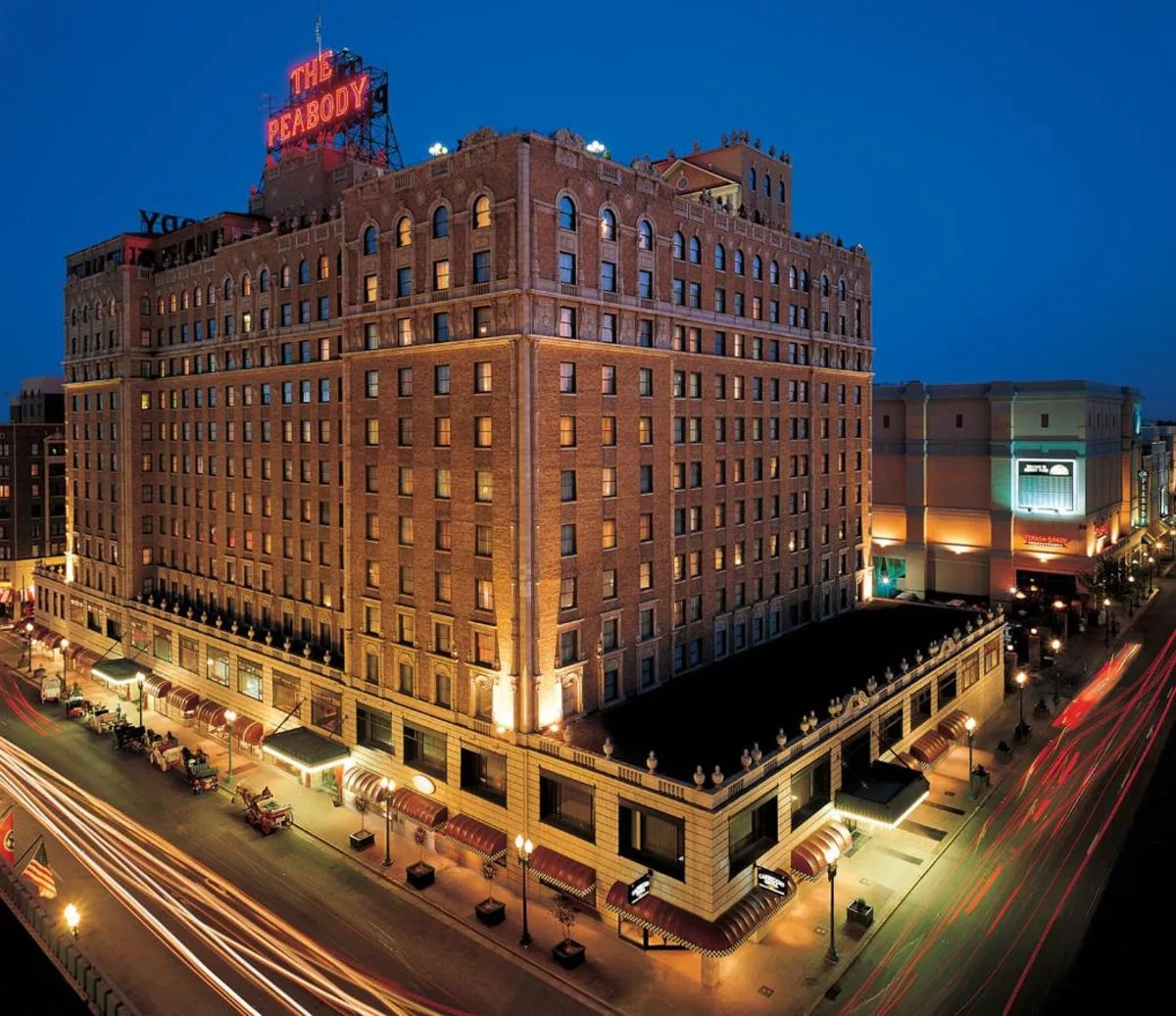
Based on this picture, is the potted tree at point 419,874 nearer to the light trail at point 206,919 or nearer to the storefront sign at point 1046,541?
the light trail at point 206,919

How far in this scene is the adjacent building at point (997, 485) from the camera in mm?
88625

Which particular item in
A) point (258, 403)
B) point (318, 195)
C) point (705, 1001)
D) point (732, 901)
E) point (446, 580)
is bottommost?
point (705, 1001)

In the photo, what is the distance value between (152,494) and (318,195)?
29452mm

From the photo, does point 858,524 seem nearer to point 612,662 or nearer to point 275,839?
point 612,662

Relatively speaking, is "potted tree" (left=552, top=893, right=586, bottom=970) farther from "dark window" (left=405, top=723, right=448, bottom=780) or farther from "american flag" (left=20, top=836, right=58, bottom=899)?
"american flag" (left=20, top=836, right=58, bottom=899)

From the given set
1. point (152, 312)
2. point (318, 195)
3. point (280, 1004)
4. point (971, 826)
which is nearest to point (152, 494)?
point (152, 312)

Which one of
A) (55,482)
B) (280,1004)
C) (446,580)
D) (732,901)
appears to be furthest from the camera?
(55,482)

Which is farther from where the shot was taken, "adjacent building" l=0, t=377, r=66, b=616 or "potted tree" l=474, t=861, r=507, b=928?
"adjacent building" l=0, t=377, r=66, b=616

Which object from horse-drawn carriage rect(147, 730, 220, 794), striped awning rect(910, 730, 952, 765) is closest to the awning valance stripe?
striped awning rect(910, 730, 952, 765)

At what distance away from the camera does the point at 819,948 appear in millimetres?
33750

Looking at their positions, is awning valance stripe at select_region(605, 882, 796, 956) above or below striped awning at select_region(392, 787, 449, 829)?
below

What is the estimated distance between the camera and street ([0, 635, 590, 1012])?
31219mm

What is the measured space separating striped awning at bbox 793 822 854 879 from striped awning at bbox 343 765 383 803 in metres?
21.2

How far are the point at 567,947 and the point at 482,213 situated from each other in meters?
32.7
